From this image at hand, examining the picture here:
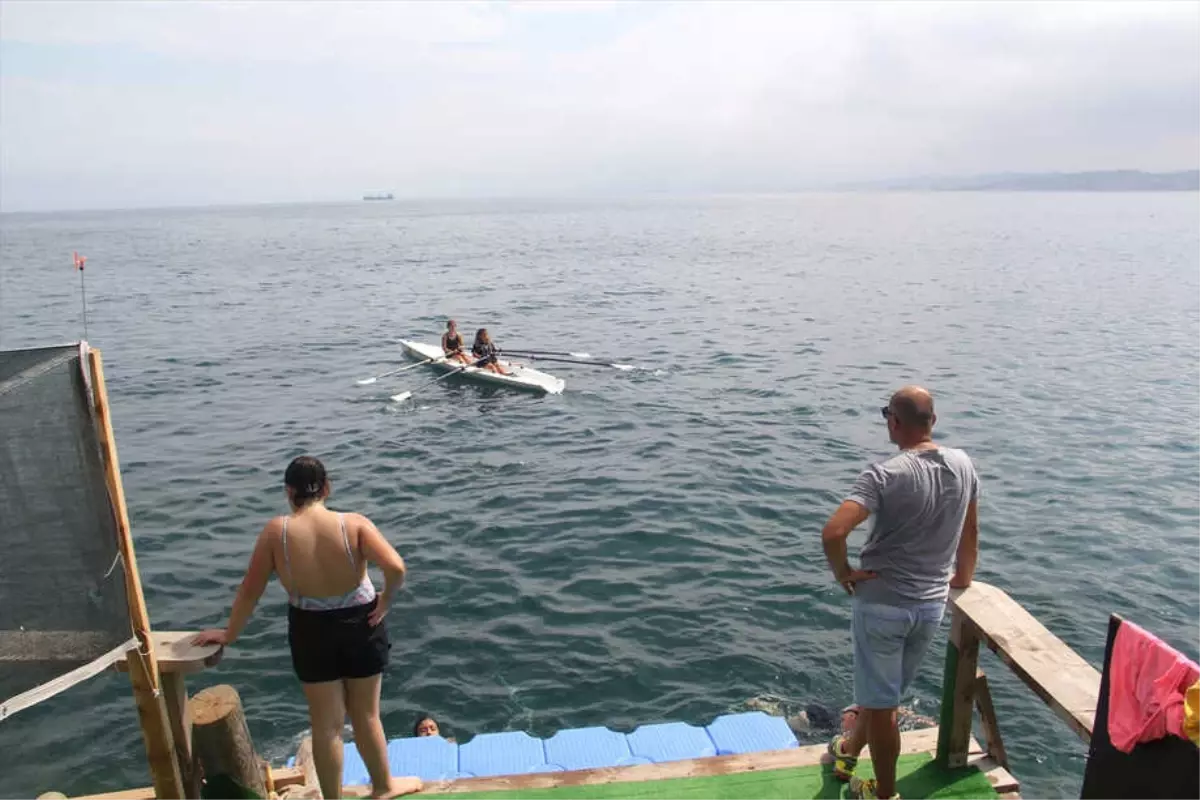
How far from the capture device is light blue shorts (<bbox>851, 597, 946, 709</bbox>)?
4457 mm

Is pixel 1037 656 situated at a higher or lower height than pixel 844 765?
higher

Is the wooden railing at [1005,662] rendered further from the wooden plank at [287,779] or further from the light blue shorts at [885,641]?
the wooden plank at [287,779]

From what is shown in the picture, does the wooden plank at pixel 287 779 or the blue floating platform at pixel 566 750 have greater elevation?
the wooden plank at pixel 287 779

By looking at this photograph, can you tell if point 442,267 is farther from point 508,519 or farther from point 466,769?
point 466,769

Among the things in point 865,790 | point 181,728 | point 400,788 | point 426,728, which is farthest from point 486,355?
point 865,790

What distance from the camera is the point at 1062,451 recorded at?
1798 cm

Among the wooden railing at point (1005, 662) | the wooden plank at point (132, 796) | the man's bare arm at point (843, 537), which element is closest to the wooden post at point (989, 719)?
the wooden railing at point (1005, 662)

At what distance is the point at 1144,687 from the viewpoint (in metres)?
3.37

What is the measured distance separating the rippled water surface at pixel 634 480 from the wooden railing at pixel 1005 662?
156 inches

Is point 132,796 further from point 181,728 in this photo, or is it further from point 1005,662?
point 1005,662

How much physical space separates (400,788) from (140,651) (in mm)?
1711

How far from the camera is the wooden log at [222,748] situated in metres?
4.68

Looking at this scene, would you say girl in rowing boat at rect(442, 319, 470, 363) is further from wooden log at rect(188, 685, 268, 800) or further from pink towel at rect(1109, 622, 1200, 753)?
pink towel at rect(1109, 622, 1200, 753)

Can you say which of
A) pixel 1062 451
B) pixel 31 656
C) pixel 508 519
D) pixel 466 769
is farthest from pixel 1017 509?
pixel 31 656
